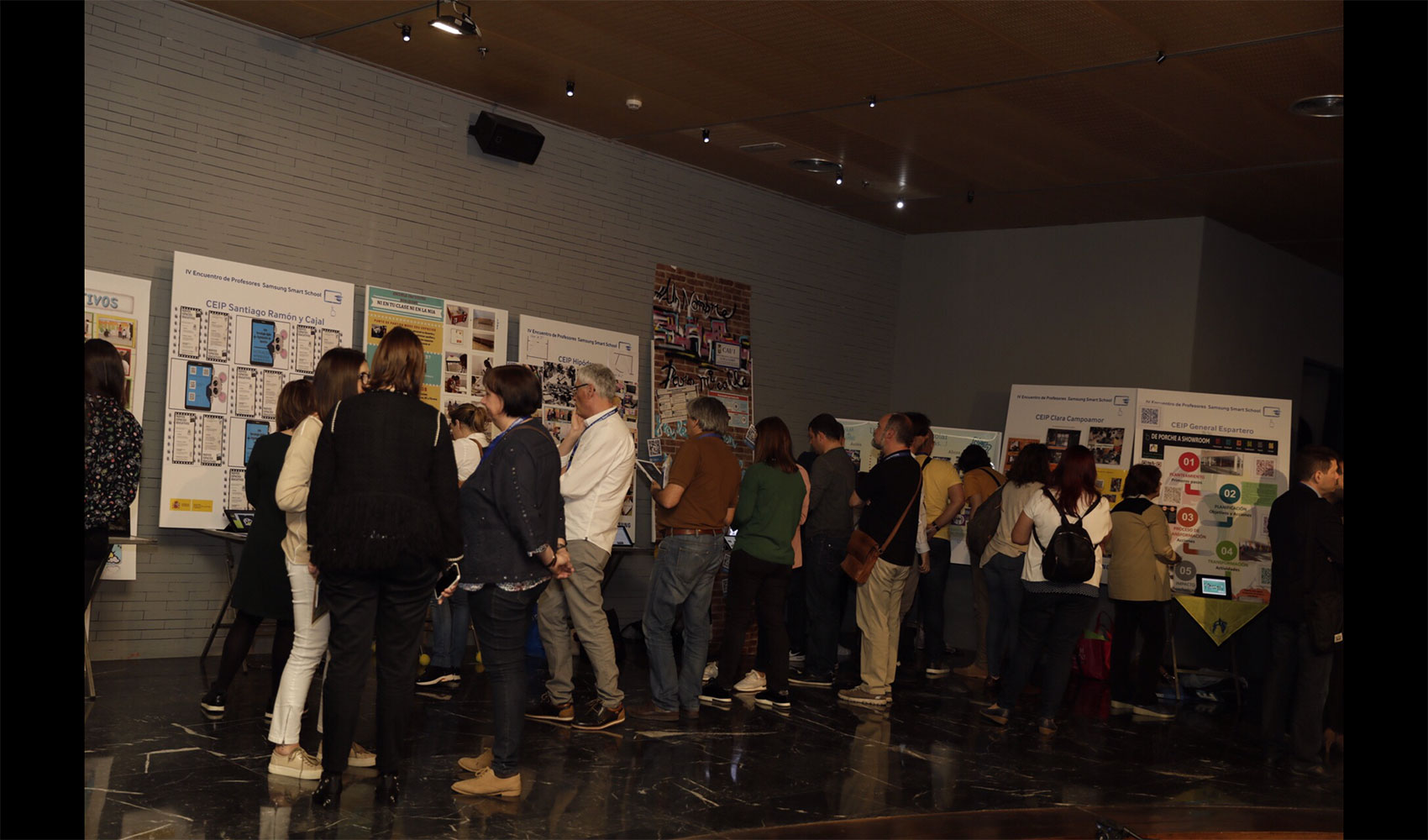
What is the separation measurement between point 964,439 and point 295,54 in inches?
220

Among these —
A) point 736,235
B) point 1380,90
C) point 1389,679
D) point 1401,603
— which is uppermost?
point 736,235

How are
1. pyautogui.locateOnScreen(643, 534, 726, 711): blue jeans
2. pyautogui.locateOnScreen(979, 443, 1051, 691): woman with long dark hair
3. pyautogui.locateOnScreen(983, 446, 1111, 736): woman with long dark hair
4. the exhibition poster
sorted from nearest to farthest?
1. pyautogui.locateOnScreen(643, 534, 726, 711): blue jeans
2. pyautogui.locateOnScreen(983, 446, 1111, 736): woman with long dark hair
3. pyautogui.locateOnScreen(979, 443, 1051, 691): woman with long dark hair
4. the exhibition poster

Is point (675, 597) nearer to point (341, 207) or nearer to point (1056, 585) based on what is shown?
point (1056, 585)

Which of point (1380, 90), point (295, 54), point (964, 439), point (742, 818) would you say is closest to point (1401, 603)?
point (1380, 90)

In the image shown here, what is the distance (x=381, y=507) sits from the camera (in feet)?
12.3

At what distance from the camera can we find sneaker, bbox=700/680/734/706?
6.30 meters

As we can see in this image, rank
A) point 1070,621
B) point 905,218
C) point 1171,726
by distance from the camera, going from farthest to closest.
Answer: point 905,218
point 1171,726
point 1070,621

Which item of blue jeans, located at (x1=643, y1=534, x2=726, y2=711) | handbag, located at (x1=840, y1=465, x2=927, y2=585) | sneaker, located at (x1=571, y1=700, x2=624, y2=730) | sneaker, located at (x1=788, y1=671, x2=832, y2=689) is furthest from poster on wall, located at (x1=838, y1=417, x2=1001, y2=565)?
sneaker, located at (x1=571, y1=700, x2=624, y2=730)

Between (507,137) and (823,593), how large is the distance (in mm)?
3646

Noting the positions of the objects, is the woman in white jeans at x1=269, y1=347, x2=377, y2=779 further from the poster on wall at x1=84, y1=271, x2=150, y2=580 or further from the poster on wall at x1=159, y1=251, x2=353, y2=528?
the poster on wall at x1=159, y1=251, x2=353, y2=528

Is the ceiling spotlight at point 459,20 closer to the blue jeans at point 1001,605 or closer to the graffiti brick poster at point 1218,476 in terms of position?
the blue jeans at point 1001,605

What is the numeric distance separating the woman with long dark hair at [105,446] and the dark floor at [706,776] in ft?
2.85

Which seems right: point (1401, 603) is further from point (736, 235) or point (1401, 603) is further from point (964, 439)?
point (736, 235)

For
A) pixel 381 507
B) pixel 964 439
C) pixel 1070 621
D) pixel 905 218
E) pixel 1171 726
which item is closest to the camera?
pixel 381 507
